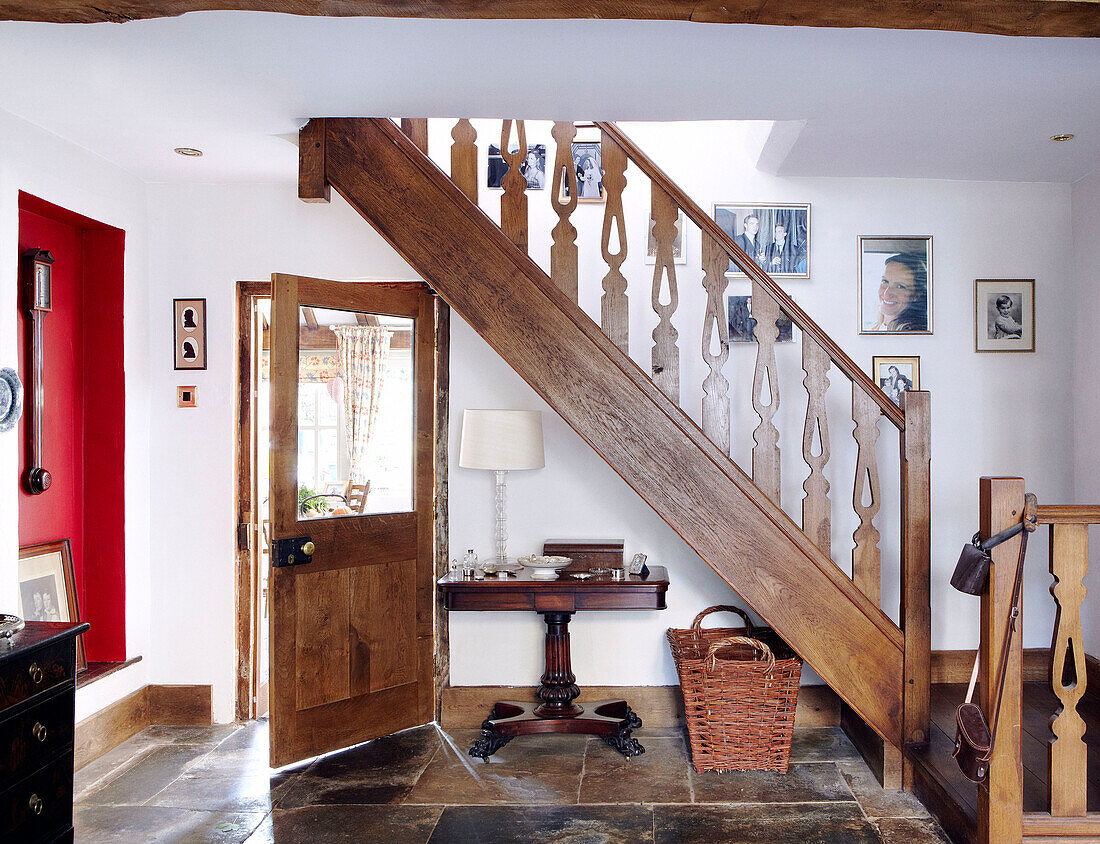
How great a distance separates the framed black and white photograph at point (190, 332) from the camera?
13.5 ft

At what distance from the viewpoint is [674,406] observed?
327cm

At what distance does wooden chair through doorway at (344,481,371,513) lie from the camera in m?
3.76

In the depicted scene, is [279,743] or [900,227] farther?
[900,227]

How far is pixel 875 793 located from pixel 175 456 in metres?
3.50

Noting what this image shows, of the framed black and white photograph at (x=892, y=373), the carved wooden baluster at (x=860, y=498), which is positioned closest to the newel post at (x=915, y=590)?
the carved wooden baluster at (x=860, y=498)

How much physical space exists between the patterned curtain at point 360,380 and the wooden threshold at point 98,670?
4.64ft

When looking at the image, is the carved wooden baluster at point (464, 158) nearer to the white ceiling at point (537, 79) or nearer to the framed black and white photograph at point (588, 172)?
the white ceiling at point (537, 79)

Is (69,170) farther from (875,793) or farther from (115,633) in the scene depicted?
(875,793)

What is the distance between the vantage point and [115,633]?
3910 mm

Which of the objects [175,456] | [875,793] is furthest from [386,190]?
[875,793]

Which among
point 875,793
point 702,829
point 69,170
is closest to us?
point 702,829

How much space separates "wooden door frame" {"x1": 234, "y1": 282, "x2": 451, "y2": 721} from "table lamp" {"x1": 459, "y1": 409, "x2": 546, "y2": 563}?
36 centimetres

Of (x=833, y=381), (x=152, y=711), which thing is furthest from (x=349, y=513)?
(x=833, y=381)

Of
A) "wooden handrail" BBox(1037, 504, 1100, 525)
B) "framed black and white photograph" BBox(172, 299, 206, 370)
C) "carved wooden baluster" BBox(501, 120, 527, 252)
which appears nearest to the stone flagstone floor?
"wooden handrail" BBox(1037, 504, 1100, 525)
